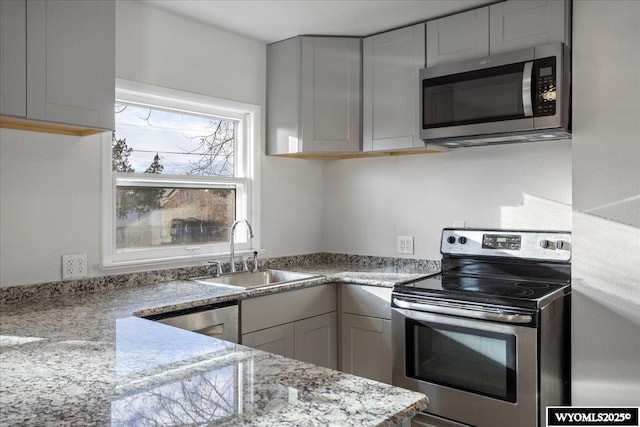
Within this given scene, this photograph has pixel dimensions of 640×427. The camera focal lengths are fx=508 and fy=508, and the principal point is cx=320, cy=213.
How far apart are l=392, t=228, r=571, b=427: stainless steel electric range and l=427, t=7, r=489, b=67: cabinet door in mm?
1016

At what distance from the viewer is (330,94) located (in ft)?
10.3

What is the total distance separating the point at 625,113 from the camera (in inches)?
86.4

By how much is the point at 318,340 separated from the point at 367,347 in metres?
0.28

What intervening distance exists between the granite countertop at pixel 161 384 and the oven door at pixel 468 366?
49.8 inches

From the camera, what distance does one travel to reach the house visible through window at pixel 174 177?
2680 mm

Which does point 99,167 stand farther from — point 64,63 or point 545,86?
point 545,86

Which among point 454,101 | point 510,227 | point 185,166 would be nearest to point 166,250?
point 185,166

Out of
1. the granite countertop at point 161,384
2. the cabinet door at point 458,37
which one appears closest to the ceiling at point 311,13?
the cabinet door at point 458,37

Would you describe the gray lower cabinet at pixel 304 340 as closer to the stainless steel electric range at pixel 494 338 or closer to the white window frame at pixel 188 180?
the stainless steel electric range at pixel 494 338

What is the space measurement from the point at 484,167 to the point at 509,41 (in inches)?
29.1

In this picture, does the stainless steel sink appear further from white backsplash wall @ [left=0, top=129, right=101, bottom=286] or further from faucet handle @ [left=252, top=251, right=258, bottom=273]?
white backsplash wall @ [left=0, top=129, right=101, bottom=286]

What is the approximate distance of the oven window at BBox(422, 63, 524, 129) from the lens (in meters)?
2.50

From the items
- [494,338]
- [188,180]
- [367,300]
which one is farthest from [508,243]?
[188,180]

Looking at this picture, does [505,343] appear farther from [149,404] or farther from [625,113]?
[149,404]
